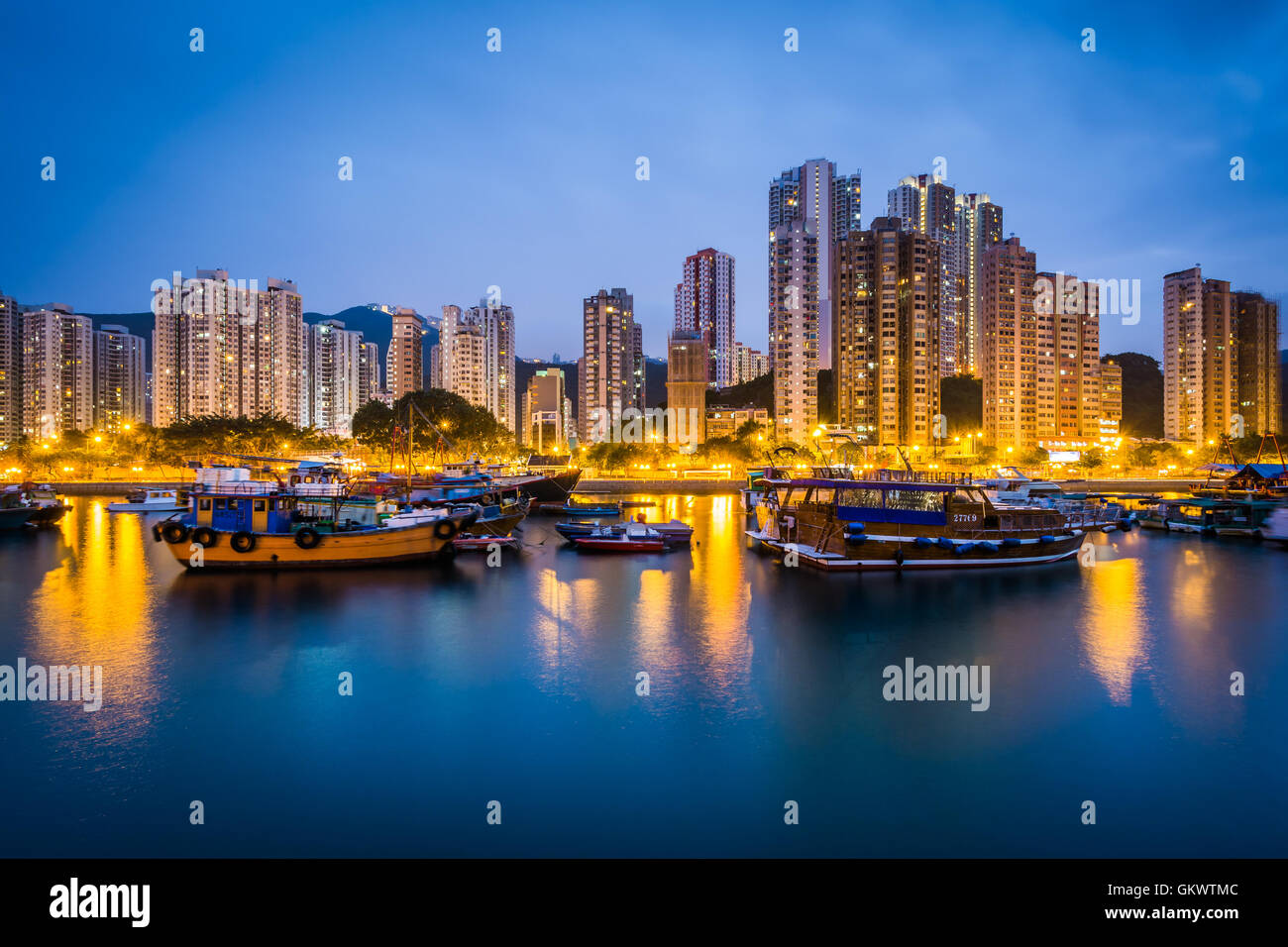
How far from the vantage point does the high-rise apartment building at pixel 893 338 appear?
95.8 m

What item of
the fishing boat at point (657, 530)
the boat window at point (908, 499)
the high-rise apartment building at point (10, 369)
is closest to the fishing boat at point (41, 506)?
the fishing boat at point (657, 530)

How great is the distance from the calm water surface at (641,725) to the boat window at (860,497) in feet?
13.5

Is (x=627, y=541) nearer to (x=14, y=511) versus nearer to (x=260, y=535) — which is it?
(x=260, y=535)

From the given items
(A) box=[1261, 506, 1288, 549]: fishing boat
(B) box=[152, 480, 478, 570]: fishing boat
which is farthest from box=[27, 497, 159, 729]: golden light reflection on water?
(A) box=[1261, 506, 1288, 549]: fishing boat

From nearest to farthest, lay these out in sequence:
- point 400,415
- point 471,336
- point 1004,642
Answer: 1. point 1004,642
2. point 400,415
3. point 471,336

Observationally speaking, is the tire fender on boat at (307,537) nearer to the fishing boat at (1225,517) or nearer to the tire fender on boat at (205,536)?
the tire fender on boat at (205,536)

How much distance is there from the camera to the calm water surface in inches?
314

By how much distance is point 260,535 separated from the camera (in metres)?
23.0

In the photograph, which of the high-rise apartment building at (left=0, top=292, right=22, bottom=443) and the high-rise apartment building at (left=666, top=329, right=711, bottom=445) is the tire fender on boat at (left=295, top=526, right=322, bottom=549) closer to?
the high-rise apartment building at (left=666, top=329, right=711, bottom=445)

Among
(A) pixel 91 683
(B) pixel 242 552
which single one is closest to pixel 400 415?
(B) pixel 242 552

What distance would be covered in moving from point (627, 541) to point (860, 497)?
10.4m
